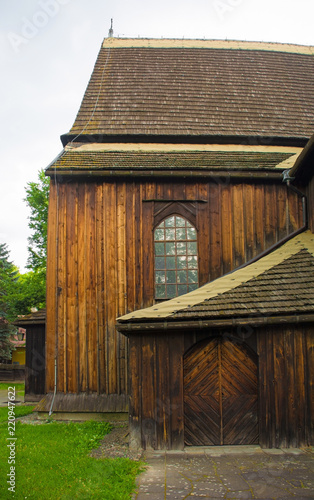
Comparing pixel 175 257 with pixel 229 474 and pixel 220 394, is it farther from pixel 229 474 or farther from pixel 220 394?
pixel 229 474

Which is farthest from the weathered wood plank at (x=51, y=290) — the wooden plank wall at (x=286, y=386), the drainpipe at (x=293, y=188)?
→ the drainpipe at (x=293, y=188)

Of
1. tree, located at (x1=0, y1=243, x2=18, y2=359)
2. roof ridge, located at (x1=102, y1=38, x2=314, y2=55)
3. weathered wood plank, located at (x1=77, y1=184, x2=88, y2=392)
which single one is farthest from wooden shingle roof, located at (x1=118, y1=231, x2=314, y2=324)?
tree, located at (x1=0, y1=243, x2=18, y2=359)

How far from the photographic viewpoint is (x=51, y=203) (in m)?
10.2

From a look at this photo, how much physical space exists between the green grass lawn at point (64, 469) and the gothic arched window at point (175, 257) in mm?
3721

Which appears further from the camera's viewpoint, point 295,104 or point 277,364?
point 295,104

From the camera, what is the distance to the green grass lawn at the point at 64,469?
196 inches

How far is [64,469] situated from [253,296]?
417cm

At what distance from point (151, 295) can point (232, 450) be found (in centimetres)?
407

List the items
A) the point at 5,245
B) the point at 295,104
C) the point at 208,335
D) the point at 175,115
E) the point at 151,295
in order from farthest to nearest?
the point at 5,245
the point at 295,104
the point at 175,115
the point at 151,295
the point at 208,335

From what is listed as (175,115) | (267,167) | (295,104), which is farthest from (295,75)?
(267,167)

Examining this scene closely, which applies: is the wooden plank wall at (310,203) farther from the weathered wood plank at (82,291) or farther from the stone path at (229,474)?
the weathered wood plank at (82,291)

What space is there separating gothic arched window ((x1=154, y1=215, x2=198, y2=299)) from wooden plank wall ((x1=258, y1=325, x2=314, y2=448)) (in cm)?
315

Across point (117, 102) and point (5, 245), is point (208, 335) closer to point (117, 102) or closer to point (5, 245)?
point (117, 102)

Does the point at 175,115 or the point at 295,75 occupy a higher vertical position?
the point at 295,75
